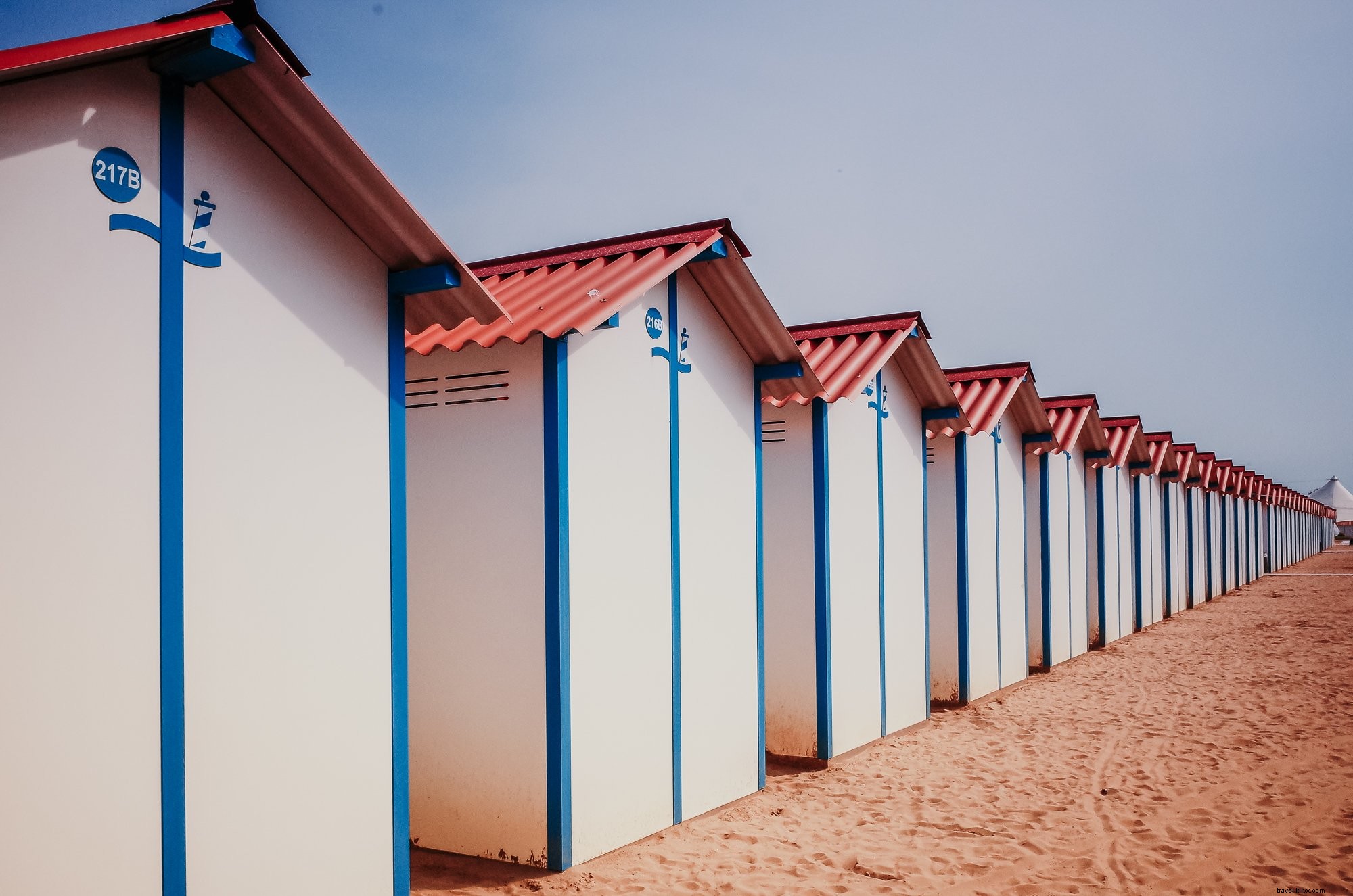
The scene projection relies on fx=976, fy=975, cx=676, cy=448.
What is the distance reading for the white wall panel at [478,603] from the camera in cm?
637

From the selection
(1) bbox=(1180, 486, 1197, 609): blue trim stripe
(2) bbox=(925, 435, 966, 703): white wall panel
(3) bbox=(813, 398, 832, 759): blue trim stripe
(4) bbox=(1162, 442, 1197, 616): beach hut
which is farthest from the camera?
(1) bbox=(1180, 486, 1197, 609): blue trim stripe

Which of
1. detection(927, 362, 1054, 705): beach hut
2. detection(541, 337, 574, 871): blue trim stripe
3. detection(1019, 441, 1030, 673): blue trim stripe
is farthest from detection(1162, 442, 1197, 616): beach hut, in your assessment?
detection(541, 337, 574, 871): blue trim stripe

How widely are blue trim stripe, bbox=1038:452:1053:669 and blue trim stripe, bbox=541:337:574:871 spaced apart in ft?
39.3

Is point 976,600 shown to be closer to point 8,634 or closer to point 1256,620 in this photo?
point 8,634

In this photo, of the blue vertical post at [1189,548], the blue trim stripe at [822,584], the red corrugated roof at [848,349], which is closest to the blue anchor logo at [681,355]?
the red corrugated roof at [848,349]

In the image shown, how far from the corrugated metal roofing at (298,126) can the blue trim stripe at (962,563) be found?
8946 millimetres

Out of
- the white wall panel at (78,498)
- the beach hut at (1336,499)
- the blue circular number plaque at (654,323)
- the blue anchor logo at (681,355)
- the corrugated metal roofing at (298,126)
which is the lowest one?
the beach hut at (1336,499)

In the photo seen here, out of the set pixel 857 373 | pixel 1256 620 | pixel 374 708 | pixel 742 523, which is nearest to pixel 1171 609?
pixel 1256 620

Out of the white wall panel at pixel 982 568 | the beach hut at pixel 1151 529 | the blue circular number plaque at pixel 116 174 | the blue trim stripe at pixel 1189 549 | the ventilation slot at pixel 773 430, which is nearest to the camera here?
the blue circular number plaque at pixel 116 174

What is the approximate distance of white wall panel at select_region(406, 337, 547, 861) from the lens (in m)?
6.37

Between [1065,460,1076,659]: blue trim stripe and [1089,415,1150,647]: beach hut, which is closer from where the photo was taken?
[1065,460,1076,659]: blue trim stripe

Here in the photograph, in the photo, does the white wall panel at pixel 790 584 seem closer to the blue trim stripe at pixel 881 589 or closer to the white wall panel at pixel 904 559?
the blue trim stripe at pixel 881 589

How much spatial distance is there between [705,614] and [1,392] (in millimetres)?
5323

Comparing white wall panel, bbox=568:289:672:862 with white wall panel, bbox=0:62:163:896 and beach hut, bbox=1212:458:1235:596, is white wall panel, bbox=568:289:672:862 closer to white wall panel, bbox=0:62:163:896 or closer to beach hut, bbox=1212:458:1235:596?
white wall panel, bbox=0:62:163:896
